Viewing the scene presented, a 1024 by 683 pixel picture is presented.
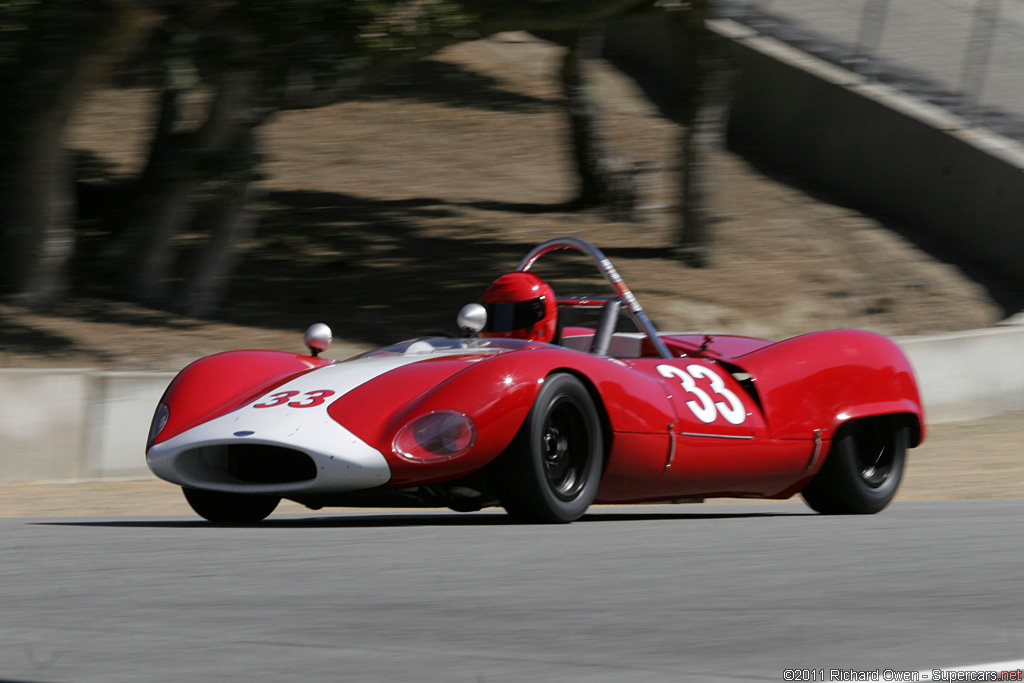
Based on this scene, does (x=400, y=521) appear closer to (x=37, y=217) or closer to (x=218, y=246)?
(x=37, y=217)

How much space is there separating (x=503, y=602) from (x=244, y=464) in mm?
2711

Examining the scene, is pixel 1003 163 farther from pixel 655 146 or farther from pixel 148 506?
pixel 148 506

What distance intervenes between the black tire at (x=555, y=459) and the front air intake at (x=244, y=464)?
92 centimetres

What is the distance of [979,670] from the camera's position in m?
2.97

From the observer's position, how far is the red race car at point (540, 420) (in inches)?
235

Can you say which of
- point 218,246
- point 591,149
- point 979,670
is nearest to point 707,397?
point 979,670

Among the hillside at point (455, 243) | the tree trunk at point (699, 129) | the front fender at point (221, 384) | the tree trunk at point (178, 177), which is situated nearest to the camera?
the front fender at point (221, 384)

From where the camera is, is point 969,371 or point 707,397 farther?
point 969,371

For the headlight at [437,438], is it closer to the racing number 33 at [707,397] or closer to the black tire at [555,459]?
the black tire at [555,459]

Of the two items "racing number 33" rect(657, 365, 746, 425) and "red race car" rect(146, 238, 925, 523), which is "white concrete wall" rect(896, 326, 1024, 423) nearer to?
"red race car" rect(146, 238, 925, 523)

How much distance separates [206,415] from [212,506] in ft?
1.77

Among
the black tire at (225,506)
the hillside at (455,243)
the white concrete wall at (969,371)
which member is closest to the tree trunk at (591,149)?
the hillside at (455,243)

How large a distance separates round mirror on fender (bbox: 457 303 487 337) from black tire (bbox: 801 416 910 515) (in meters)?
2.03

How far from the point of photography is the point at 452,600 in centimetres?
400
